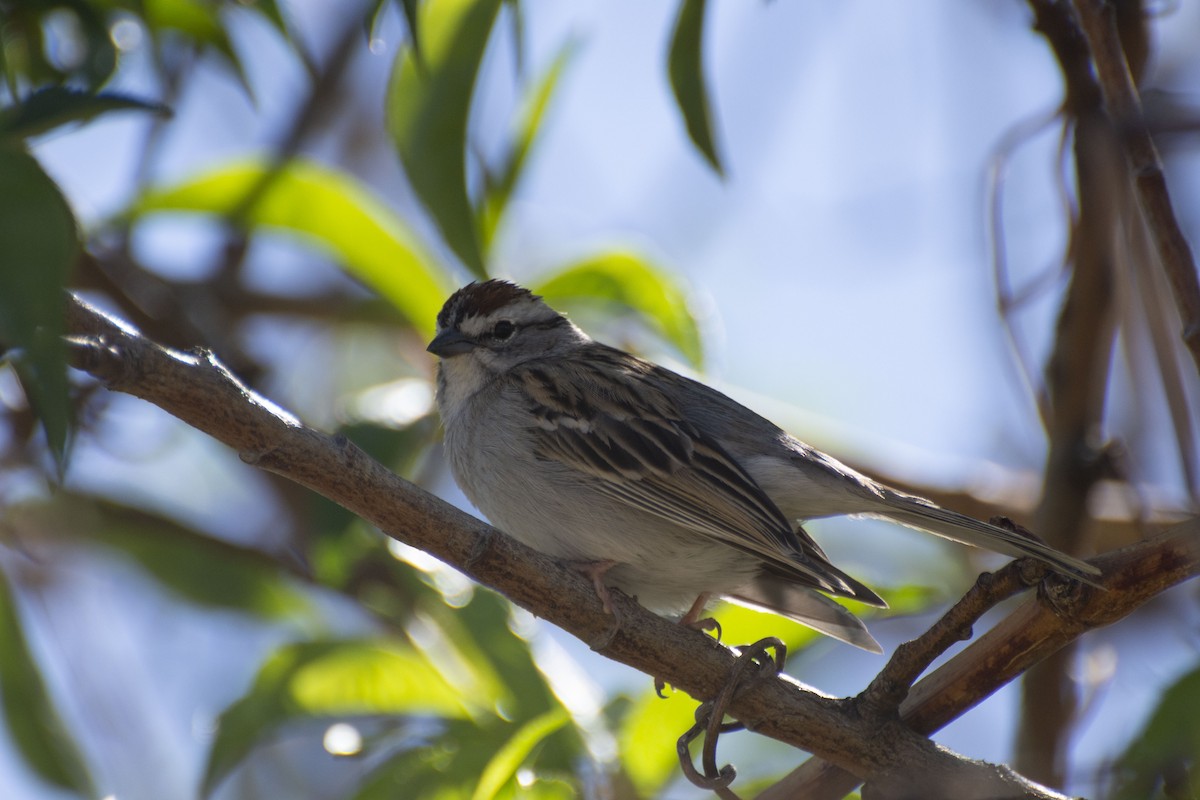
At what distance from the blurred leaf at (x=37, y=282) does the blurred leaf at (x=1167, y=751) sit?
1.57 meters

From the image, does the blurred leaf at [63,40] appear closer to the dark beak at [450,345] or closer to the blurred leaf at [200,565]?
the dark beak at [450,345]

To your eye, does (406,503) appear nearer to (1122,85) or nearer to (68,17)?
(1122,85)

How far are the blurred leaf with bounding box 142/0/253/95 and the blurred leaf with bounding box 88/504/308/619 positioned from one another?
158cm

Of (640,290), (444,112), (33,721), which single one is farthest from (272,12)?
(33,721)

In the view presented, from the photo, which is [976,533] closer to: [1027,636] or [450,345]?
[1027,636]

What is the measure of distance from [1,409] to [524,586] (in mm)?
2570

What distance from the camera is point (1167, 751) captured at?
5.86 feet

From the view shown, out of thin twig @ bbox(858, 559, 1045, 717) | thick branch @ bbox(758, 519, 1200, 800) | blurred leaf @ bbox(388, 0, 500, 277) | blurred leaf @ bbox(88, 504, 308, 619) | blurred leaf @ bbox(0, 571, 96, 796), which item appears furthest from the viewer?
blurred leaf @ bbox(88, 504, 308, 619)

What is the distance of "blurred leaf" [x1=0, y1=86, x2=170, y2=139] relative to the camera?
1.96m

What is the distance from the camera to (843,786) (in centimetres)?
207

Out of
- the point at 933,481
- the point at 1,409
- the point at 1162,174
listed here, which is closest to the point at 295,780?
the point at 1,409

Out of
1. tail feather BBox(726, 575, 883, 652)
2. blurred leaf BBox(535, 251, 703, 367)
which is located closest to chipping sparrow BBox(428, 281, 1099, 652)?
tail feather BBox(726, 575, 883, 652)

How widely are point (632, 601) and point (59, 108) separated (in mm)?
1313

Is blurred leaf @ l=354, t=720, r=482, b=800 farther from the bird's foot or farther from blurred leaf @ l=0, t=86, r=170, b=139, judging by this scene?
blurred leaf @ l=0, t=86, r=170, b=139
